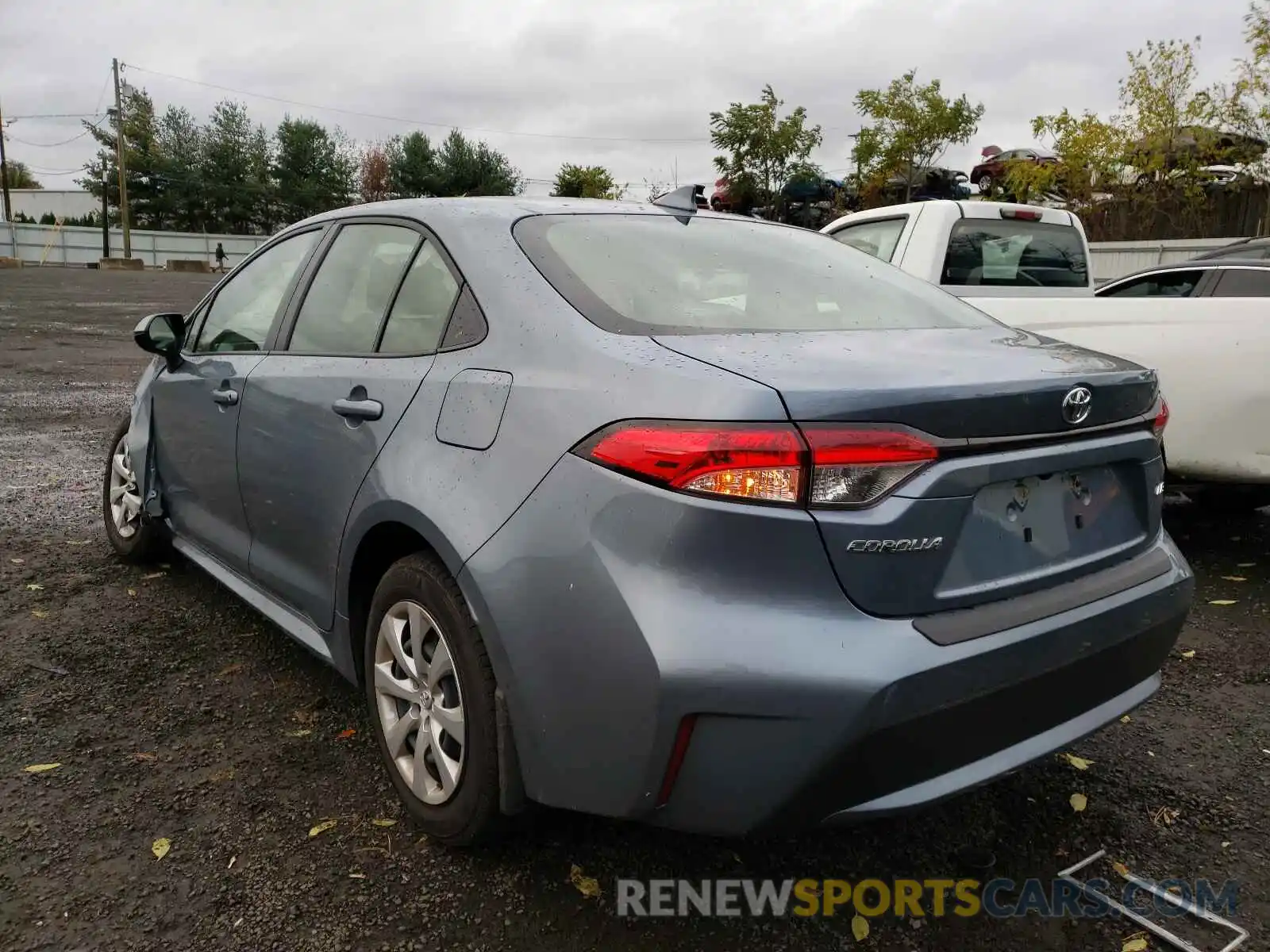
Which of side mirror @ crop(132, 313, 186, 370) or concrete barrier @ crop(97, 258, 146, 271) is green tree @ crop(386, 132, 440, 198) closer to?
concrete barrier @ crop(97, 258, 146, 271)

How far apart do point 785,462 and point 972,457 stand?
0.41 m

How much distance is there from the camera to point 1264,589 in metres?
4.40

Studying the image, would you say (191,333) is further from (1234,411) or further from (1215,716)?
(1234,411)

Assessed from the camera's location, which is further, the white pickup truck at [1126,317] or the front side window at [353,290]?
the white pickup truck at [1126,317]

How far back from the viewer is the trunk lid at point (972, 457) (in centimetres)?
179

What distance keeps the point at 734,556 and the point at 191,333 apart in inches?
120

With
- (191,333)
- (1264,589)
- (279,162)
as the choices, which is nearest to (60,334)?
(191,333)

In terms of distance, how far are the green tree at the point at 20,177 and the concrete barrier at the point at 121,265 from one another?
133 feet

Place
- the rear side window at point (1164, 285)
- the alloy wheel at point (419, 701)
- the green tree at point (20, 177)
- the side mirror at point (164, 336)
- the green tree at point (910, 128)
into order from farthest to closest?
the green tree at point (20, 177) < the green tree at point (910, 128) < the rear side window at point (1164, 285) < the side mirror at point (164, 336) < the alloy wheel at point (419, 701)

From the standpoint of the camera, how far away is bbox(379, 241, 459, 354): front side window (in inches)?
97.5

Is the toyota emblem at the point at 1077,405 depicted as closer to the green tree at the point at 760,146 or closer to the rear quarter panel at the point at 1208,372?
the rear quarter panel at the point at 1208,372

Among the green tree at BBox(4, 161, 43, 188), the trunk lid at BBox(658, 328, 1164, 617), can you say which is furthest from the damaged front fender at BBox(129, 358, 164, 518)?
the green tree at BBox(4, 161, 43, 188)

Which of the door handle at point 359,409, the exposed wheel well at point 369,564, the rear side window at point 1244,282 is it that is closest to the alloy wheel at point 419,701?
the exposed wheel well at point 369,564

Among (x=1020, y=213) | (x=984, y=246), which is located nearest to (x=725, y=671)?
(x=984, y=246)
